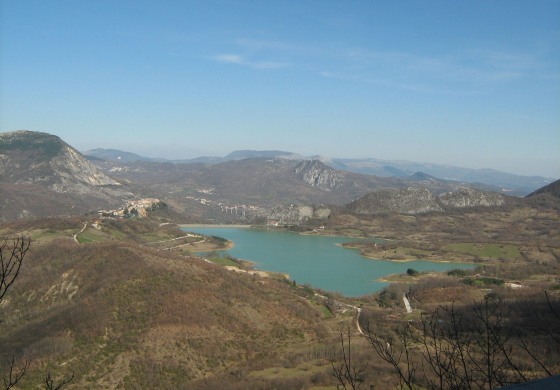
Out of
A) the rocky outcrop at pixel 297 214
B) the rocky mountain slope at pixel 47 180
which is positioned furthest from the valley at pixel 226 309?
the rocky mountain slope at pixel 47 180

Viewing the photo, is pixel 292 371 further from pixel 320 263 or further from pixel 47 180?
pixel 47 180

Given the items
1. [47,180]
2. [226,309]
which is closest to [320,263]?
[226,309]

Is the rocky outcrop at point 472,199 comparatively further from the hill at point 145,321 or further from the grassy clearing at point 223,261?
the hill at point 145,321

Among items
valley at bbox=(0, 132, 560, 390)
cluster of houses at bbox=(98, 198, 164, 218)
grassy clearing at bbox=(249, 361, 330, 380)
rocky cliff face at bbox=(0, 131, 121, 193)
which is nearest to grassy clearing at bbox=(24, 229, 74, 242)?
valley at bbox=(0, 132, 560, 390)

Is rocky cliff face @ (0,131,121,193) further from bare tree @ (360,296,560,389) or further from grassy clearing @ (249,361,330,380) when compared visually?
bare tree @ (360,296,560,389)

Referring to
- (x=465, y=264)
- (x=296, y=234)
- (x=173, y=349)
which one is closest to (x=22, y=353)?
(x=173, y=349)
